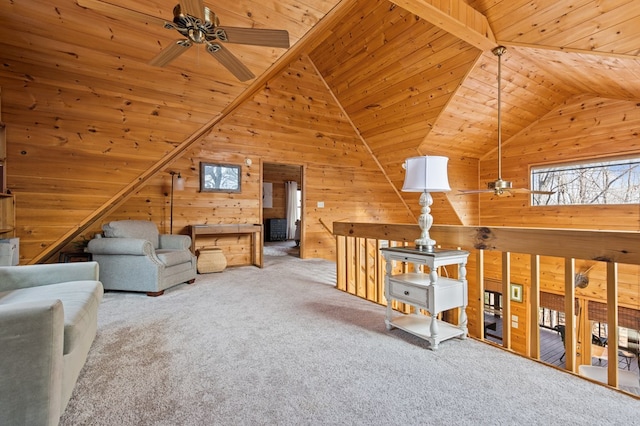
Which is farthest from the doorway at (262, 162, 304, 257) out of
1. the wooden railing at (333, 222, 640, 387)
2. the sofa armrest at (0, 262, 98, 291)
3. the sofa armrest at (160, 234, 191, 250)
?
the sofa armrest at (0, 262, 98, 291)

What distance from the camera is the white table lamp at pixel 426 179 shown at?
87.3 inches

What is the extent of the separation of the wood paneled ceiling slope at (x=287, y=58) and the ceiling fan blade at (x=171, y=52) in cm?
22

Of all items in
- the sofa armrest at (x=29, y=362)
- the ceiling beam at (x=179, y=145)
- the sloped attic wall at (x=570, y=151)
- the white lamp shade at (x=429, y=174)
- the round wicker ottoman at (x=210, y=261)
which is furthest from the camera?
the sloped attic wall at (x=570, y=151)

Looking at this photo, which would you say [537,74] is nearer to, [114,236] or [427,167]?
[427,167]

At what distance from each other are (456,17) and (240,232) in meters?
3.91

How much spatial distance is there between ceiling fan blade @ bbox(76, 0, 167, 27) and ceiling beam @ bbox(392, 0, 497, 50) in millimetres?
1870

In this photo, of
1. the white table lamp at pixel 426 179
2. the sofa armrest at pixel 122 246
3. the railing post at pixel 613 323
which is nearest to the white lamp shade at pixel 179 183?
the sofa armrest at pixel 122 246

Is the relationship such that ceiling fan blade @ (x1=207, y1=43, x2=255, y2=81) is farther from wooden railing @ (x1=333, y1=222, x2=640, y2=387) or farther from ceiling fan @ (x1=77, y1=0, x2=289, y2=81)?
wooden railing @ (x1=333, y1=222, x2=640, y2=387)

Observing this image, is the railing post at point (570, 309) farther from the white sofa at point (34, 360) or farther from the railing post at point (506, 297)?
the white sofa at point (34, 360)

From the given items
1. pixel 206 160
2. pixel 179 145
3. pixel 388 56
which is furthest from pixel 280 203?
pixel 179 145

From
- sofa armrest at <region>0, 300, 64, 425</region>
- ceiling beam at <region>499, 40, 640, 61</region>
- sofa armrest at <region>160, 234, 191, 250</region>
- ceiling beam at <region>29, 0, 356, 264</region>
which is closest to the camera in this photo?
sofa armrest at <region>0, 300, 64, 425</region>

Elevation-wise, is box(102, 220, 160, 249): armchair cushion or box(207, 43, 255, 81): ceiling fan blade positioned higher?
box(207, 43, 255, 81): ceiling fan blade

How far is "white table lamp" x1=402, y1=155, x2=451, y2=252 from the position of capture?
2217 millimetres

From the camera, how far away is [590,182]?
17.1 feet
